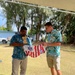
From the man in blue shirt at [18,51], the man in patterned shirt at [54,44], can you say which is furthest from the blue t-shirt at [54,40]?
the man in blue shirt at [18,51]

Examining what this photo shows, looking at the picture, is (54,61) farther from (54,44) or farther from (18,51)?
(18,51)

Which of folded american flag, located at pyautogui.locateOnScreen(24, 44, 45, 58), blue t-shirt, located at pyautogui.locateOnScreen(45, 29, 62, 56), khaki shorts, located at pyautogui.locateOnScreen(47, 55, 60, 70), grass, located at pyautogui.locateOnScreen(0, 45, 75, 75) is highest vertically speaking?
blue t-shirt, located at pyautogui.locateOnScreen(45, 29, 62, 56)

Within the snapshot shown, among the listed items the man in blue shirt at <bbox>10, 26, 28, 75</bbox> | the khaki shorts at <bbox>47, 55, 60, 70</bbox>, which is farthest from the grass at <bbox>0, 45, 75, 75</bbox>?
the khaki shorts at <bbox>47, 55, 60, 70</bbox>

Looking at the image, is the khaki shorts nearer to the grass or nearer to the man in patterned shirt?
the man in patterned shirt

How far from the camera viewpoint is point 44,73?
8891 mm

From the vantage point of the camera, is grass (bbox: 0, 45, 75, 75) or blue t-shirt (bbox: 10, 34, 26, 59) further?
grass (bbox: 0, 45, 75, 75)

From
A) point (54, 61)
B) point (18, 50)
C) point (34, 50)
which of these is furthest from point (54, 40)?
point (18, 50)

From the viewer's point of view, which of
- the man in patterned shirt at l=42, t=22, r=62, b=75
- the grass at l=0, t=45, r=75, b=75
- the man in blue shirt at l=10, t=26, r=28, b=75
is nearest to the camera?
the man in patterned shirt at l=42, t=22, r=62, b=75

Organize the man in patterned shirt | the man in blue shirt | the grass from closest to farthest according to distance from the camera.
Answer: the man in patterned shirt, the man in blue shirt, the grass

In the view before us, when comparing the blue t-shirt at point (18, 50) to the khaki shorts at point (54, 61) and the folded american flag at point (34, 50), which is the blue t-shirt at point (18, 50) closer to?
the folded american flag at point (34, 50)

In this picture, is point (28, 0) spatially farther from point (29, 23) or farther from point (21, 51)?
point (29, 23)

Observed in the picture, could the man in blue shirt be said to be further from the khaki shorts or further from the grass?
the grass

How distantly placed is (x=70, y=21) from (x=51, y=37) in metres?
22.2

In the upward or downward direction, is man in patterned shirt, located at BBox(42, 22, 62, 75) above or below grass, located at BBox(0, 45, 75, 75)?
above
